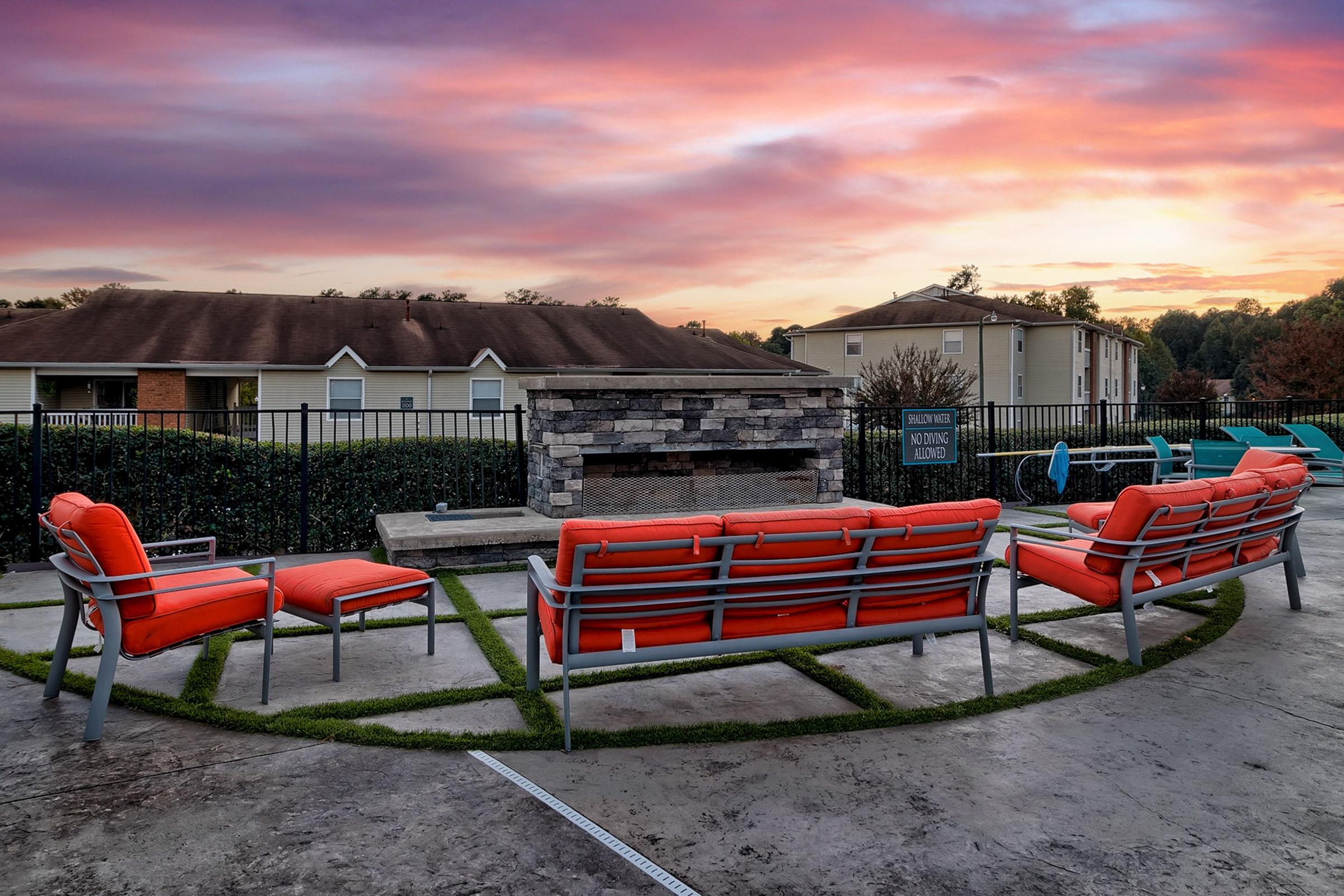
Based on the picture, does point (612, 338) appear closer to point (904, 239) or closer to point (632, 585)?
point (904, 239)

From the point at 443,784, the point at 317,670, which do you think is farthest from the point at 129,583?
the point at 443,784

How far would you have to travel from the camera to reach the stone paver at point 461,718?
405 centimetres

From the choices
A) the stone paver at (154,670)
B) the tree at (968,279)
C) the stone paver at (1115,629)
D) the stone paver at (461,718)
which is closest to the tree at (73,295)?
the stone paver at (154,670)

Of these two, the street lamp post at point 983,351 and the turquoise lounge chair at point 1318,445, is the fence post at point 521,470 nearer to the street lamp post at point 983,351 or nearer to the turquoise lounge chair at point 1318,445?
the turquoise lounge chair at point 1318,445

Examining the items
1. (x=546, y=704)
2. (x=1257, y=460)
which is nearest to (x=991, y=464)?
(x=1257, y=460)

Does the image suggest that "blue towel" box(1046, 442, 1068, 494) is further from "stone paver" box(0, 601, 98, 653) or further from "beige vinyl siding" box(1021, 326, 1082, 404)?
"beige vinyl siding" box(1021, 326, 1082, 404)

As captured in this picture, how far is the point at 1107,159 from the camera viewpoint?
15055 millimetres

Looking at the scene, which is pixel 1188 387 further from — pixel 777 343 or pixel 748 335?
pixel 777 343

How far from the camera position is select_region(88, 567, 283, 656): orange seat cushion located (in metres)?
4.10

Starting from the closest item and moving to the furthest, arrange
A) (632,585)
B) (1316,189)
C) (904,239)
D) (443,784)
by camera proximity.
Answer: (443,784) < (632,585) < (1316,189) < (904,239)

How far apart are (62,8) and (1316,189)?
21144 mm

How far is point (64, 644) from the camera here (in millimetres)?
4391

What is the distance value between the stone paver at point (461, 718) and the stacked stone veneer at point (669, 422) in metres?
4.79

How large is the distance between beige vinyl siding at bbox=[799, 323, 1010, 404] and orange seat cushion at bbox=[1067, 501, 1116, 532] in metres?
35.2
